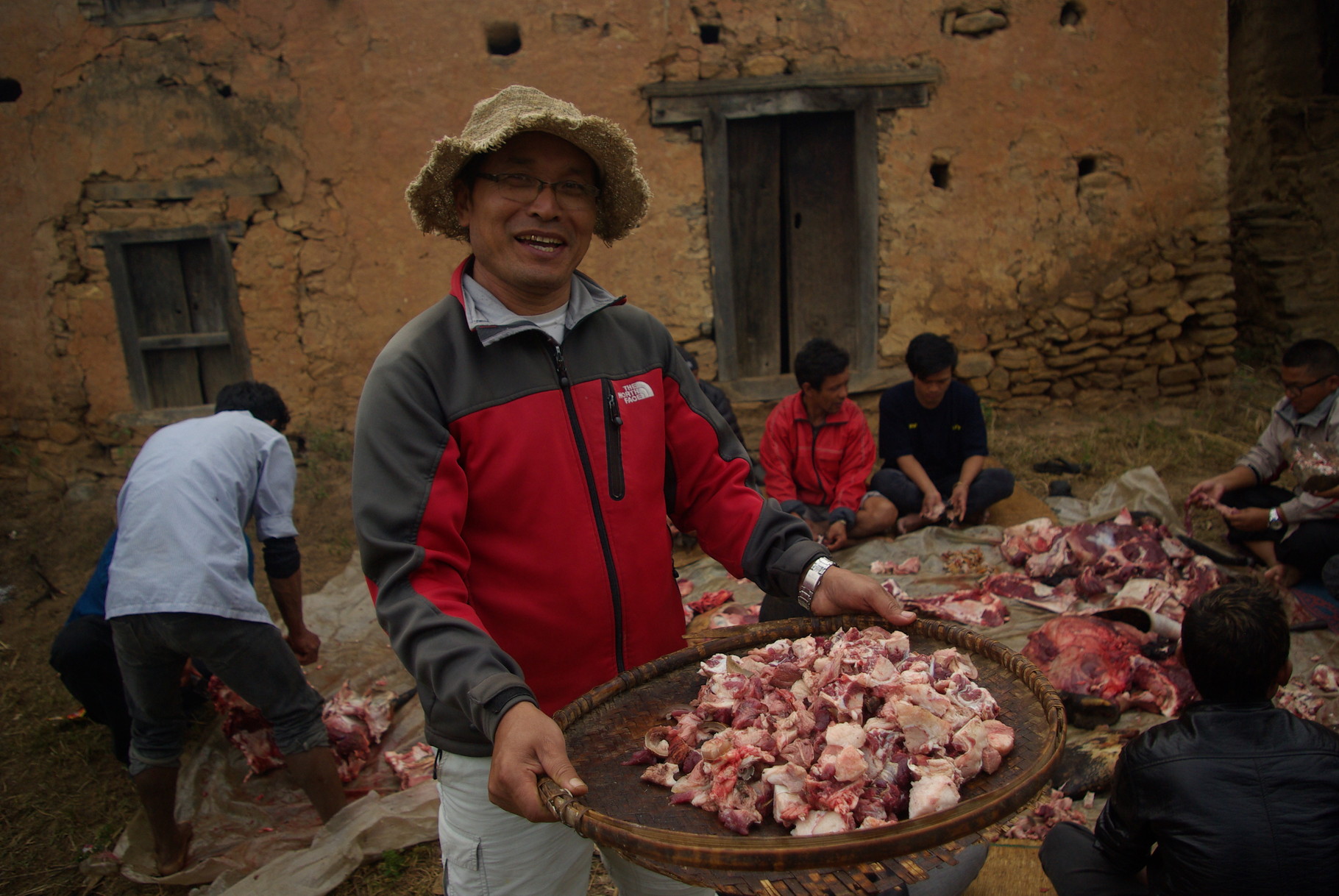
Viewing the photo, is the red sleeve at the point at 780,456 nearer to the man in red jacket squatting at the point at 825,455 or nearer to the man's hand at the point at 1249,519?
the man in red jacket squatting at the point at 825,455

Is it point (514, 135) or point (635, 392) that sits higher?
point (514, 135)

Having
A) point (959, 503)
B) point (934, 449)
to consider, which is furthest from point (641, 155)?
point (959, 503)

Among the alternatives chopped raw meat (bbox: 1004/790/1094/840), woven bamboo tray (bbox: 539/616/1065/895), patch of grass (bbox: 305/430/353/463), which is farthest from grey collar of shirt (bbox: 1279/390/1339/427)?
patch of grass (bbox: 305/430/353/463)

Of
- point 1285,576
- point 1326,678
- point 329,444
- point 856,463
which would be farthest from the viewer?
point 329,444

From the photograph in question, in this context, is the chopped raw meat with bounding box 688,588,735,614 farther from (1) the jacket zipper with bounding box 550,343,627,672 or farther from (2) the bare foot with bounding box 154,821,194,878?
(1) the jacket zipper with bounding box 550,343,627,672

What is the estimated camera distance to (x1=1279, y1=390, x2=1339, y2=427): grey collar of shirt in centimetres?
411

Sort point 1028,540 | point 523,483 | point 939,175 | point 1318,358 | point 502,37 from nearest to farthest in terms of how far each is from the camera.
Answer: point 523,483, point 1318,358, point 1028,540, point 502,37, point 939,175

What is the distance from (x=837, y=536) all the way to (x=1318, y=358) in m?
2.56

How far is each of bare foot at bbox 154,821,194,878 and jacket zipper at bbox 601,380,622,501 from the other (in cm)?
274

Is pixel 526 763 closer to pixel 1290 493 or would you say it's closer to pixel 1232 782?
pixel 1232 782

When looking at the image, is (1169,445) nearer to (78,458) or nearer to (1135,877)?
(1135,877)

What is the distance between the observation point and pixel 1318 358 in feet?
13.4

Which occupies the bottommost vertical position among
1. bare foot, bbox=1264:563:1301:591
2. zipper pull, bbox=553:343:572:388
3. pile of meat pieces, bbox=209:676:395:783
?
pile of meat pieces, bbox=209:676:395:783

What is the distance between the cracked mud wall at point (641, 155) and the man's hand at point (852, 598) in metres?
5.18
